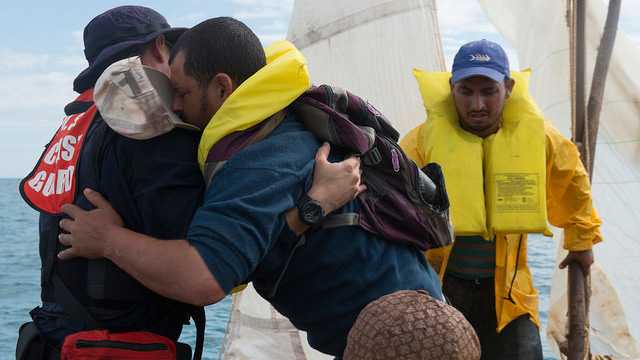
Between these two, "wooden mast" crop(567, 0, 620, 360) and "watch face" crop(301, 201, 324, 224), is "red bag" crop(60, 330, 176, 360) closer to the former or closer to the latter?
"watch face" crop(301, 201, 324, 224)

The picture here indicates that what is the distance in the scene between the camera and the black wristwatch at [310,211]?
156 centimetres

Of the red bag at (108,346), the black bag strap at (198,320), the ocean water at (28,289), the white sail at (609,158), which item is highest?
the red bag at (108,346)

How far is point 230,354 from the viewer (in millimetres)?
4871

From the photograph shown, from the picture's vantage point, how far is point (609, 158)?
229 inches

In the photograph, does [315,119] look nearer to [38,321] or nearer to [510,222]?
[38,321]

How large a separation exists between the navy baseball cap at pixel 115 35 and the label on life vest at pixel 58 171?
147 mm

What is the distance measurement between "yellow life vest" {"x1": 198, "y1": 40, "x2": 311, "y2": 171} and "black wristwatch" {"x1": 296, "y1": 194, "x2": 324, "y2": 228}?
0.76ft

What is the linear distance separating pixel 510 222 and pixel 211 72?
181 centimetres

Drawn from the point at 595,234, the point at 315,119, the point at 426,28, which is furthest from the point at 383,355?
the point at 426,28

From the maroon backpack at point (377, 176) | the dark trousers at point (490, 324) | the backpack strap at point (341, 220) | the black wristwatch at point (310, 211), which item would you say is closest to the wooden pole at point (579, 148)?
the dark trousers at point (490, 324)

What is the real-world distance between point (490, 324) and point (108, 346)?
2.07m

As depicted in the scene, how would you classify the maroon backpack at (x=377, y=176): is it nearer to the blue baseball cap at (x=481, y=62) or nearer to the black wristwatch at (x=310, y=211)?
the black wristwatch at (x=310, y=211)

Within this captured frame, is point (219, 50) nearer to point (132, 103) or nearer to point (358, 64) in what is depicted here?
point (132, 103)

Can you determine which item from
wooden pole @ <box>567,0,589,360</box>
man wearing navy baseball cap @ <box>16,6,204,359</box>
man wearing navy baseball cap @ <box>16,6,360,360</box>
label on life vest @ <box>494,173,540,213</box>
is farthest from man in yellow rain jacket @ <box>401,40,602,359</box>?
man wearing navy baseball cap @ <box>16,6,204,359</box>
